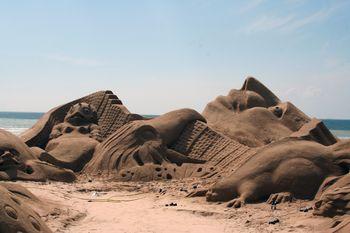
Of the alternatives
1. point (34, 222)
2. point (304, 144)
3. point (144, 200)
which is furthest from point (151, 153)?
point (34, 222)

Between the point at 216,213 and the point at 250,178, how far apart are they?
94cm

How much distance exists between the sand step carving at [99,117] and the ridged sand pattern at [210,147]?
172 cm

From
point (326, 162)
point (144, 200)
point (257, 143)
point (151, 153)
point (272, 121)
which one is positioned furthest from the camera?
point (272, 121)

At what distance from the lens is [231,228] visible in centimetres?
718

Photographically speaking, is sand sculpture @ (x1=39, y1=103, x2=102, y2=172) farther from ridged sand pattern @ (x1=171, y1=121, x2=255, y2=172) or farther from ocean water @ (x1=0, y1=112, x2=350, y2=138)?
ocean water @ (x1=0, y1=112, x2=350, y2=138)

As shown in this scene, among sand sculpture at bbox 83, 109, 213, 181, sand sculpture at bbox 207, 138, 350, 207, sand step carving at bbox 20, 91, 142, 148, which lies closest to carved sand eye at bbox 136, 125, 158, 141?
sand sculpture at bbox 83, 109, 213, 181

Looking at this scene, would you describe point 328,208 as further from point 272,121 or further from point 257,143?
point 272,121

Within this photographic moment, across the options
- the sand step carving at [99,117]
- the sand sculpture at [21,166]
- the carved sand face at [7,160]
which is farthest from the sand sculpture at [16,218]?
the sand step carving at [99,117]

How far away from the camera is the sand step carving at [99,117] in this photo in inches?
572

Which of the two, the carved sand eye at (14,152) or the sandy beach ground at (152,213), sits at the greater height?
the carved sand eye at (14,152)

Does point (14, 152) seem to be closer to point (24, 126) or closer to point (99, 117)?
point (99, 117)

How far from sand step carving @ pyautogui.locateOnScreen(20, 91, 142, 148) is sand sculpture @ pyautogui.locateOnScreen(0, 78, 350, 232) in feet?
0.09

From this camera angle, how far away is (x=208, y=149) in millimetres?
13125

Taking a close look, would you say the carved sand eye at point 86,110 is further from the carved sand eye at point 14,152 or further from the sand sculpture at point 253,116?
the carved sand eye at point 14,152
